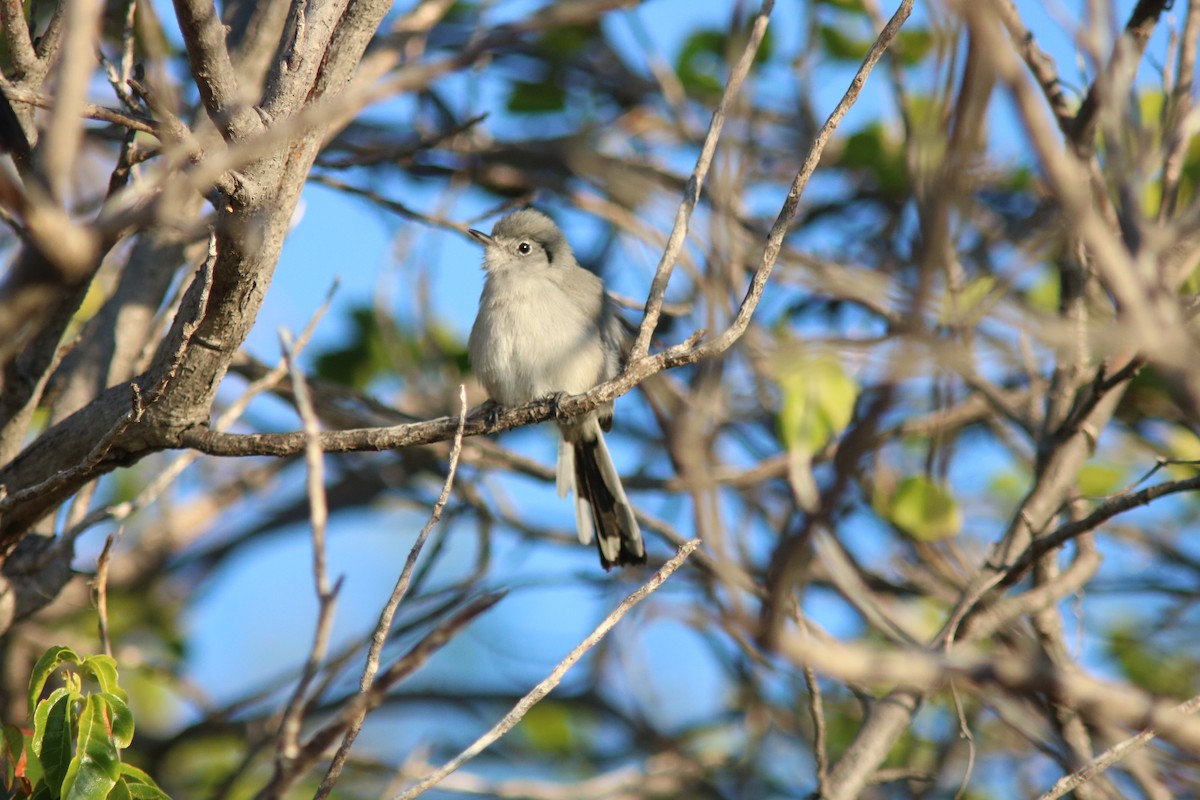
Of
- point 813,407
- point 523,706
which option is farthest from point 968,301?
point 523,706

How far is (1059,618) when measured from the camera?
11.2 feet

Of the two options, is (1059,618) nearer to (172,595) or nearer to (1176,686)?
(1176,686)

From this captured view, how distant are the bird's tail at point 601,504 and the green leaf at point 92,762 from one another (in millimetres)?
2322

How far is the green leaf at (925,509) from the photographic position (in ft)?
11.8

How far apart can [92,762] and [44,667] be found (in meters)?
0.25

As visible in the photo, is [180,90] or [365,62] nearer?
[365,62]

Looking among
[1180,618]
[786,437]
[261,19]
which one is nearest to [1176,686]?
[1180,618]

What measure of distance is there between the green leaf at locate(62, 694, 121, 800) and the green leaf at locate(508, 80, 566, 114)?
157 inches

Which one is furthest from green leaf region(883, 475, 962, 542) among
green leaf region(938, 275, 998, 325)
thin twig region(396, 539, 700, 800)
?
thin twig region(396, 539, 700, 800)

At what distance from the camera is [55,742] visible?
6.45ft

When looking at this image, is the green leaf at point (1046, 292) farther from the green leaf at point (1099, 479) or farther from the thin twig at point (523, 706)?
the thin twig at point (523, 706)

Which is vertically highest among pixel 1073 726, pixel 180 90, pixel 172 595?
pixel 180 90

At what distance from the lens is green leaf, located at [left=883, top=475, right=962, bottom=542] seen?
3611mm

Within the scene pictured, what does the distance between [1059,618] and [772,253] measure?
1.84 meters
